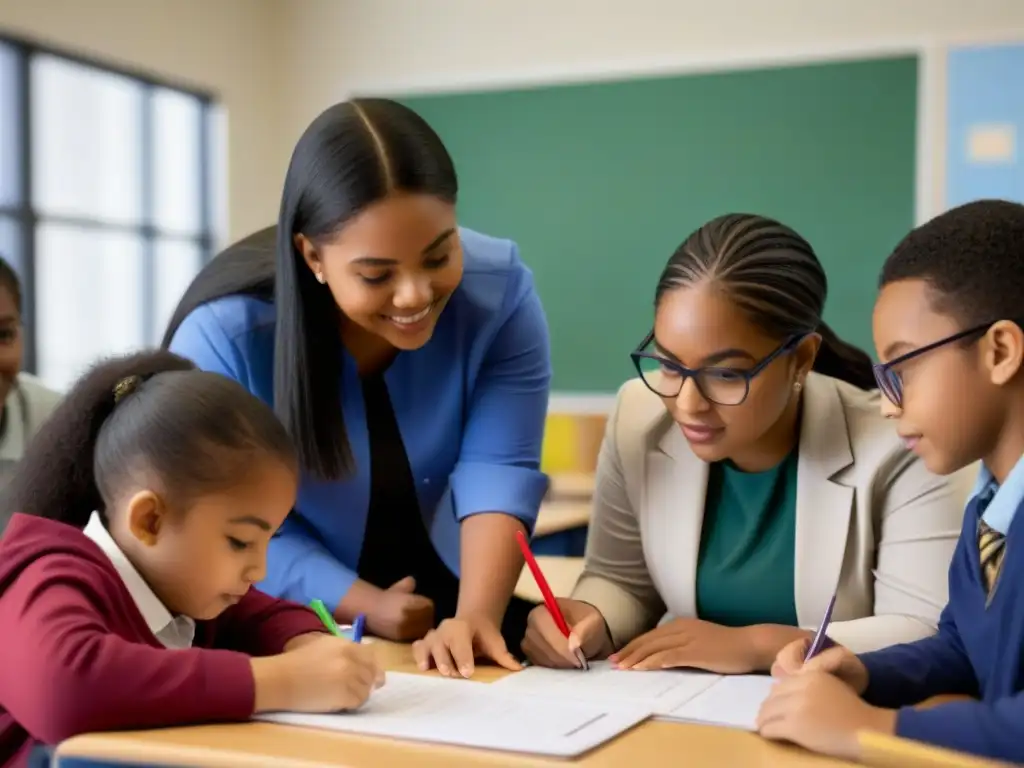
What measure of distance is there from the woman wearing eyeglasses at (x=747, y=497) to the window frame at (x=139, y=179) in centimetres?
274

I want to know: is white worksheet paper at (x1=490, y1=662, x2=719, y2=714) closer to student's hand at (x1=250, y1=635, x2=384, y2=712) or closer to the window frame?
student's hand at (x1=250, y1=635, x2=384, y2=712)

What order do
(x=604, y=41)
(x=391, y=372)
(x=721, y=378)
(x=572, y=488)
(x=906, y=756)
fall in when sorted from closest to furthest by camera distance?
(x=906, y=756) < (x=721, y=378) < (x=391, y=372) < (x=572, y=488) < (x=604, y=41)

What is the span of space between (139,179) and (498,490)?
3.88m

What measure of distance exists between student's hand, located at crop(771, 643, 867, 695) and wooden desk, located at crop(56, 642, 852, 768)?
0.14 meters

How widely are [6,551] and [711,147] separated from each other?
401cm

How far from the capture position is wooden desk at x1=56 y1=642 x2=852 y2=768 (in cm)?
93

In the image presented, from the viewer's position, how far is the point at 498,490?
1608 mm

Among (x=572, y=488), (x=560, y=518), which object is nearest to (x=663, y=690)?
(x=560, y=518)

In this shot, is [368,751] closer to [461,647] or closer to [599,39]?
[461,647]

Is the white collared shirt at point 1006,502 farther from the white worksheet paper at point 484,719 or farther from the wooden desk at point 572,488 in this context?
the wooden desk at point 572,488

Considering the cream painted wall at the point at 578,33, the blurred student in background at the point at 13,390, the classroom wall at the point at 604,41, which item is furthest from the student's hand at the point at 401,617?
the cream painted wall at the point at 578,33

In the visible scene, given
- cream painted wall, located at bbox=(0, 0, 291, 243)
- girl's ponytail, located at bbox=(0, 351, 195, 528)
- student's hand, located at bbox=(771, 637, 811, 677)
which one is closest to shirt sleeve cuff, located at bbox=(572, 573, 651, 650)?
student's hand, located at bbox=(771, 637, 811, 677)

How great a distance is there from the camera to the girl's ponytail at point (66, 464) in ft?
3.88

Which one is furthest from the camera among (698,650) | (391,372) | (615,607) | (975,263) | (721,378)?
(391,372)
